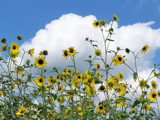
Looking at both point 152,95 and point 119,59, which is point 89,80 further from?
point 152,95

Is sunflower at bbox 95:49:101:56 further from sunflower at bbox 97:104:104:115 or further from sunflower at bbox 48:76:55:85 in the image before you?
sunflower at bbox 48:76:55:85

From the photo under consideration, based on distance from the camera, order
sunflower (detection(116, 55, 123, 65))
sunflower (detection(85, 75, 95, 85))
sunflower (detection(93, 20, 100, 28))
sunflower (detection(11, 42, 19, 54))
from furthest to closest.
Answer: sunflower (detection(93, 20, 100, 28)) < sunflower (detection(11, 42, 19, 54)) < sunflower (detection(116, 55, 123, 65)) < sunflower (detection(85, 75, 95, 85))

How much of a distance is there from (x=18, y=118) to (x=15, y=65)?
2.60 feet

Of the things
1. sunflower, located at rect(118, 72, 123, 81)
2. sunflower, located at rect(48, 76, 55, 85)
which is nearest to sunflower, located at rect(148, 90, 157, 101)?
sunflower, located at rect(118, 72, 123, 81)

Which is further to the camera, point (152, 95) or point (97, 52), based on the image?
point (97, 52)

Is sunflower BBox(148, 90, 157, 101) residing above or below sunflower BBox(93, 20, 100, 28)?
below

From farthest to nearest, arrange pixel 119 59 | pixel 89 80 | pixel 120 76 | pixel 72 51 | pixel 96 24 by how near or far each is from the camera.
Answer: pixel 96 24 < pixel 120 76 < pixel 72 51 < pixel 119 59 < pixel 89 80

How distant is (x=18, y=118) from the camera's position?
3508mm

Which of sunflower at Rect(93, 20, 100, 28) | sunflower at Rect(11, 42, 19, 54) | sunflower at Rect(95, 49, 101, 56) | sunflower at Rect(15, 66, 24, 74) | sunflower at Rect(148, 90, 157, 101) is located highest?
sunflower at Rect(93, 20, 100, 28)

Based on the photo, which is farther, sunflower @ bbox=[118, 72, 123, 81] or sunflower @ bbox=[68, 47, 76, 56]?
sunflower @ bbox=[118, 72, 123, 81]

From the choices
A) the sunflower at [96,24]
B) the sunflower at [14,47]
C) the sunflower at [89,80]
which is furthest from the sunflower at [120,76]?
the sunflower at [14,47]

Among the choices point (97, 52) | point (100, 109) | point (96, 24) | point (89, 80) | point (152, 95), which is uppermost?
point (96, 24)

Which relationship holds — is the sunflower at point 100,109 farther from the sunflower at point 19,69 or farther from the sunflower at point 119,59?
the sunflower at point 19,69

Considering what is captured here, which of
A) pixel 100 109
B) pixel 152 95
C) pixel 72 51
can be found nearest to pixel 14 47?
pixel 72 51
